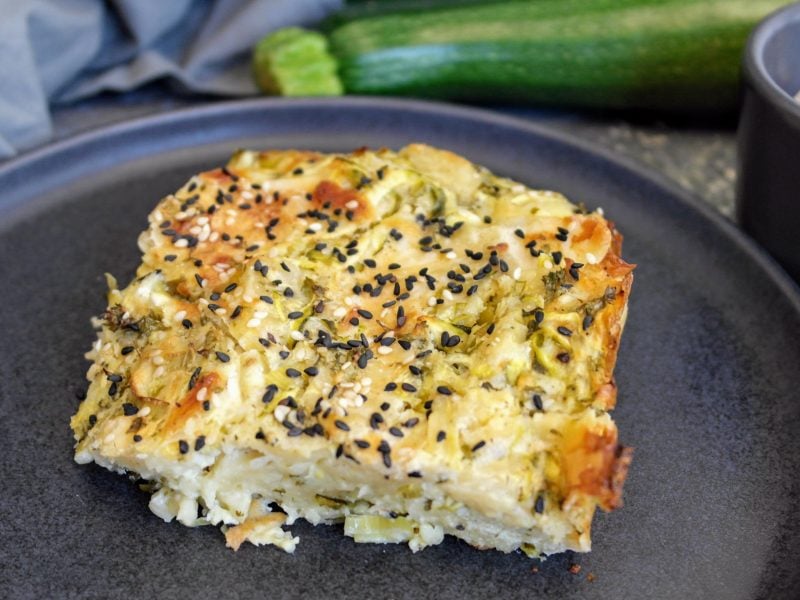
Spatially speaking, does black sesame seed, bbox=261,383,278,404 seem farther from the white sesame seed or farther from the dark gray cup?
the dark gray cup

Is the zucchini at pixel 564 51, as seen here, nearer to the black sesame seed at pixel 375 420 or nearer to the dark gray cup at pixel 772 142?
the dark gray cup at pixel 772 142

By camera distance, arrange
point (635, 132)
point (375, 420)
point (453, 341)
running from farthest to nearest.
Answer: point (635, 132) < point (453, 341) < point (375, 420)

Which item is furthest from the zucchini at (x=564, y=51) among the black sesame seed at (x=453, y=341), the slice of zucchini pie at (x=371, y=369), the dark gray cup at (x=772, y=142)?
the black sesame seed at (x=453, y=341)

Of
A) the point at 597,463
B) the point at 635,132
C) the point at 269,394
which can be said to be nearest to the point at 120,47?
the point at 635,132

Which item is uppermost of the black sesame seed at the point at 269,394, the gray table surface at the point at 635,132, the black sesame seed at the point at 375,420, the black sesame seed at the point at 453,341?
the black sesame seed at the point at 269,394

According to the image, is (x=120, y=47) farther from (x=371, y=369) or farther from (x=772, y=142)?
(x=772, y=142)

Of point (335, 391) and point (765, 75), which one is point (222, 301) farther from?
point (765, 75)
